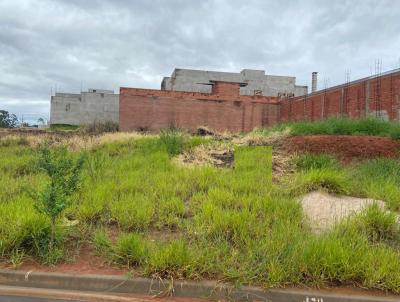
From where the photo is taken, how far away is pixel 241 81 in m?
48.9

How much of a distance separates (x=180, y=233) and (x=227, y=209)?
2.87ft

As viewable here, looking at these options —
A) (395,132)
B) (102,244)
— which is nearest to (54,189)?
(102,244)

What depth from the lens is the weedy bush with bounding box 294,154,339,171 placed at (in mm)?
8078

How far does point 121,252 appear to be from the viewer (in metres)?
4.61

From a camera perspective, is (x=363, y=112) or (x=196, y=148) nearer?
(x=196, y=148)

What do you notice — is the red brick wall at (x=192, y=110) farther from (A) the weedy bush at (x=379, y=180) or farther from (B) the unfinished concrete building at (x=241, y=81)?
(A) the weedy bush at (x=379, y=180)

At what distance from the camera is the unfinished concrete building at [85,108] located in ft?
165

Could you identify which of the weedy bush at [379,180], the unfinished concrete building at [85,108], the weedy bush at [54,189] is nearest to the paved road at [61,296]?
the weedy bush at [54,189]

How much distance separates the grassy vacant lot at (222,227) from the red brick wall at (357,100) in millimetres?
13019

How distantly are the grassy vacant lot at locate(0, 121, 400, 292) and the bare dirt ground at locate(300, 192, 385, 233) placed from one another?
178mm

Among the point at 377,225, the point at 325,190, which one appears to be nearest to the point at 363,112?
the point at 325,190

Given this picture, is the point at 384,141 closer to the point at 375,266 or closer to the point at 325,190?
the point at 325,190

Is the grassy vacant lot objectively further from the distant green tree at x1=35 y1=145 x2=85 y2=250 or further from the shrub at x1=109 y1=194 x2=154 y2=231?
the distant green tree at x1=35 y1=145 x2=85 y2=250

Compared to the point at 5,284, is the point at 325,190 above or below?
above
